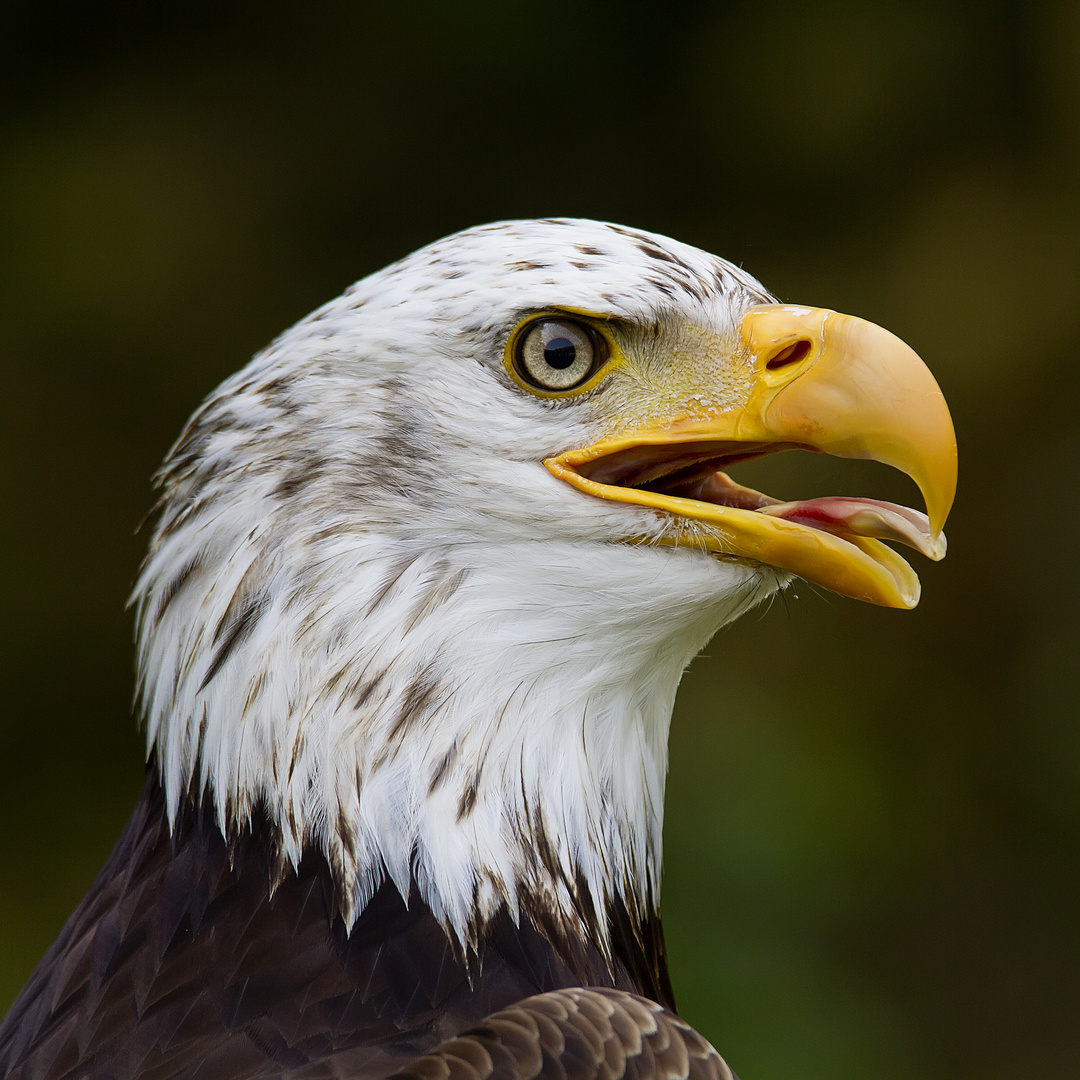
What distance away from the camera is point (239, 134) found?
574cm

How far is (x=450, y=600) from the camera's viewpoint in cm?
197

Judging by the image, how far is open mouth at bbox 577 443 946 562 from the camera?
199 cm

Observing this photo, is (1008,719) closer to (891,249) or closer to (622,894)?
(891,249)

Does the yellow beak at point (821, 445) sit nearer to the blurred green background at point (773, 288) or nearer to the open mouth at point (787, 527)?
the open mouth at point (787, 527)

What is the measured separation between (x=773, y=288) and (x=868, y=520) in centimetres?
428

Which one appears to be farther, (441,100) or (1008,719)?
(1008,719)

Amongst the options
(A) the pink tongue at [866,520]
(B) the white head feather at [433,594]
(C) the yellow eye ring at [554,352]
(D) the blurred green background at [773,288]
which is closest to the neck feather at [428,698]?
(B) the white head feather at [433,594]

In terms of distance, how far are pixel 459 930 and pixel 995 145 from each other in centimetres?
512

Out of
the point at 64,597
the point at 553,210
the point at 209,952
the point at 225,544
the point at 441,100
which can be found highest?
the point at 441,100

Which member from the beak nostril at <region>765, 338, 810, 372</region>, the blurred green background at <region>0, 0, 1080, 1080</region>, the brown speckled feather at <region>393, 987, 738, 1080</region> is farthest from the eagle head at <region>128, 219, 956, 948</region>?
the blurred green background at <region>0, 0, 1080, 1080</region>

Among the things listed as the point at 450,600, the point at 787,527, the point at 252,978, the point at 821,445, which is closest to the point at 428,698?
the point at 450,600

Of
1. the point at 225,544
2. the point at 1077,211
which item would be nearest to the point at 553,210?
the point at 1077,211

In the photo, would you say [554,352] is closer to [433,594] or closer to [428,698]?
[433,594]

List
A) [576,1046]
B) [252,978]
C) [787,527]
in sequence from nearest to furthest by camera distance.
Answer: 1. [576,1046]
2. [252,978]
3. [787,527]
